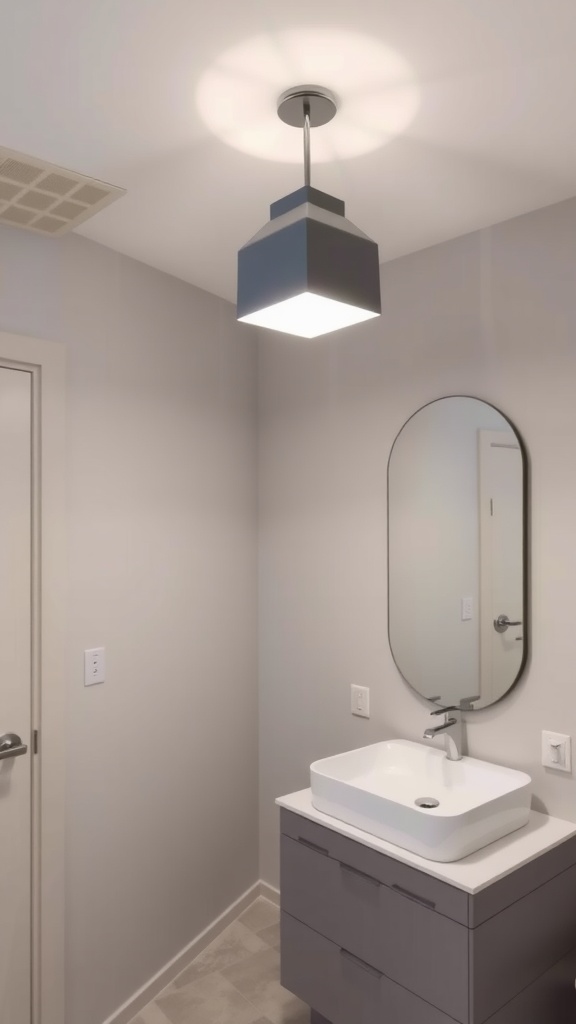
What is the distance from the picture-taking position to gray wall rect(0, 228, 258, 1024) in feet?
7.27

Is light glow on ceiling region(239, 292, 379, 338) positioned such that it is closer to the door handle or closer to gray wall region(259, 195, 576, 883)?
gray wall region(259, 195, 576, 883)

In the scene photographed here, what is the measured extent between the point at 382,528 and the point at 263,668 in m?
0.88

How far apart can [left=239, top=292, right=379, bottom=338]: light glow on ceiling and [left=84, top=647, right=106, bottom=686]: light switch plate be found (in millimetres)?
1230

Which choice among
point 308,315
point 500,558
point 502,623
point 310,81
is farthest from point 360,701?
point 310,81

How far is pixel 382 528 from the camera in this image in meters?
2.49

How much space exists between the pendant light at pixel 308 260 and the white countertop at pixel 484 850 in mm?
1304

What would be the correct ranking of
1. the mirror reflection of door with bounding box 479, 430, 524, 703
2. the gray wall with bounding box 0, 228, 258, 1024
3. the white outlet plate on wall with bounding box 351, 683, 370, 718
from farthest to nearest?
1. the white outlet plate on wall with bounding box 351, 683, 370, 718
2. the gray wall with bounding box 0, 228, 258, 1024
3. the mirror reflection of door with bounding box 479, 430, 524, 703

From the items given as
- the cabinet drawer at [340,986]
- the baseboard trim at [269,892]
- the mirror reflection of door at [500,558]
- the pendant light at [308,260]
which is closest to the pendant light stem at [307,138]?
the pendant light at [308,260]

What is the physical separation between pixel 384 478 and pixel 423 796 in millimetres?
1040

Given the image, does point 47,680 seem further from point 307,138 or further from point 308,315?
point 307,138

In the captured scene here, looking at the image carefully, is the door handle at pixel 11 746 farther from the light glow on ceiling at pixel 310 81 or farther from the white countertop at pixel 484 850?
the light glow on ceiling at pixel 310 81

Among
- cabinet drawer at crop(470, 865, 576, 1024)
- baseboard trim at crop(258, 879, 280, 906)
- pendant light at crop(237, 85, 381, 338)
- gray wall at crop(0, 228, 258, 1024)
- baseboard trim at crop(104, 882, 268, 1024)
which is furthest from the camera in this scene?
baseboard trim at crop(258, 879, 280, 906)

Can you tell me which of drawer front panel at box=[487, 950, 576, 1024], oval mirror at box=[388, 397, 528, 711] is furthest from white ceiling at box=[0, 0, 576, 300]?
drawer front panel at box=[487, 950, 576, 1024]

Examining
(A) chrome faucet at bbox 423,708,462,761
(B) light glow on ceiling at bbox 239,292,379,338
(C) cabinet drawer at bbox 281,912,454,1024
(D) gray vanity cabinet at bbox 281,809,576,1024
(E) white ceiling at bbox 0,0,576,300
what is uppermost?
(E) white ceiling at bbox 0,0,576,300
